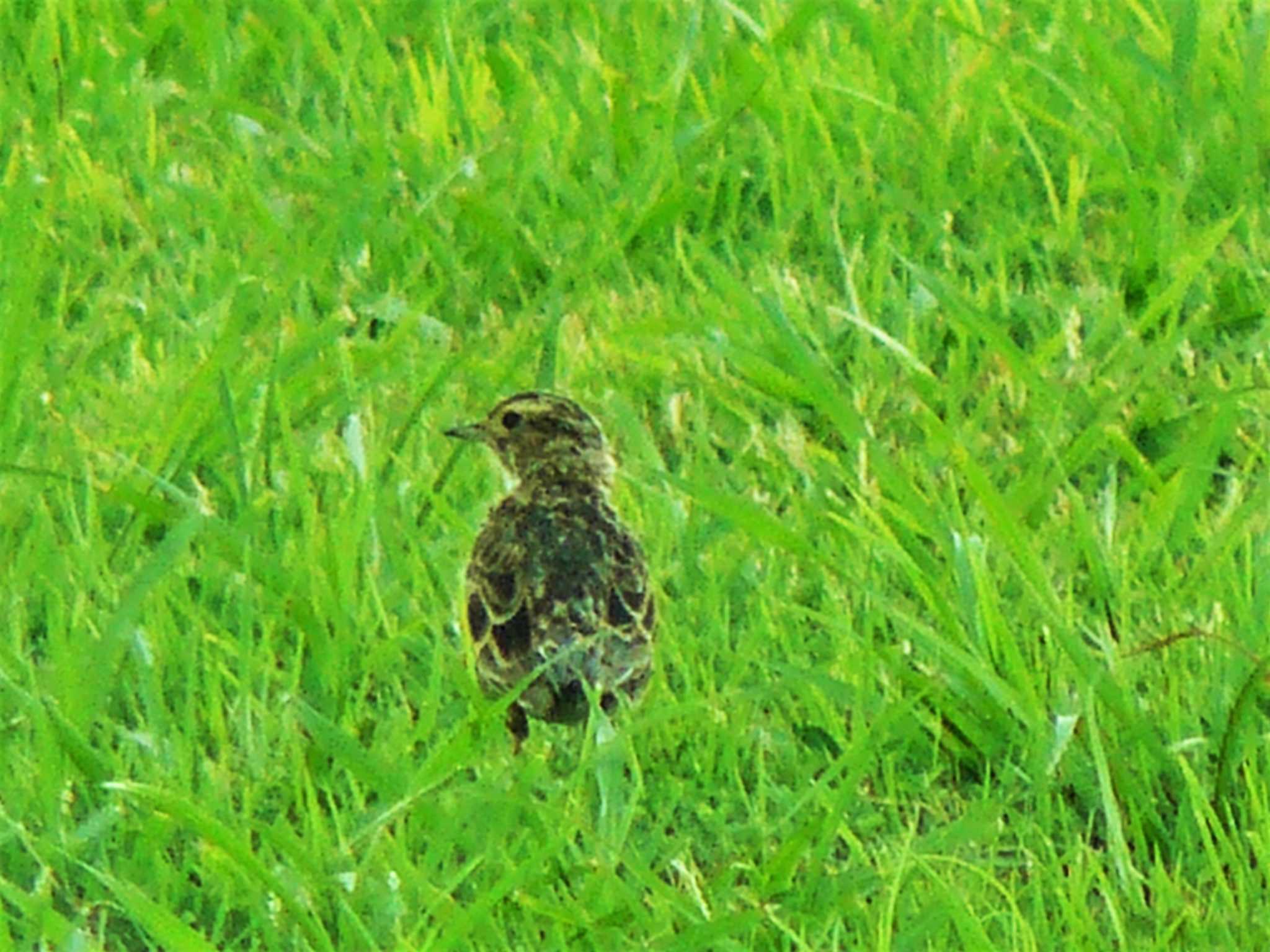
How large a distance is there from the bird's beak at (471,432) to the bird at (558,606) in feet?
0.95

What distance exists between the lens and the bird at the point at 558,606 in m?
3.97

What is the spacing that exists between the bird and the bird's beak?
11.4 inches

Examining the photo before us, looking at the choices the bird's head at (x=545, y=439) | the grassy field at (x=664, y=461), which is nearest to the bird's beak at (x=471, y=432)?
the bird's head at (x=545, y=439)

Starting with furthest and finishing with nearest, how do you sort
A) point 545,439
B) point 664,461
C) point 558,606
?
point 664,461 → point 545,439 → point 558,606

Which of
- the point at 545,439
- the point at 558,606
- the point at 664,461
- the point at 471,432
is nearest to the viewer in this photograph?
the point at 558,606

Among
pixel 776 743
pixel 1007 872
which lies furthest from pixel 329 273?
pixel 1007 872

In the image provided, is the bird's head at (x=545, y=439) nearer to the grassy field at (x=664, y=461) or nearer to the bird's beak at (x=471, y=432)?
the bird's beak at (x=471, y=432)

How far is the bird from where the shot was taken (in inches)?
156

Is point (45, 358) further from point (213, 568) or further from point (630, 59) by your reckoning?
point (630, 59)

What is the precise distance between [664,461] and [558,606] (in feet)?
3.87

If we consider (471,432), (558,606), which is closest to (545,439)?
(471,432)

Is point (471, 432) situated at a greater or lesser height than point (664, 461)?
greater

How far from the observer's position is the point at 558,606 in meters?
4.01

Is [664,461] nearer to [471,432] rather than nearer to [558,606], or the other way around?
[471,432]
